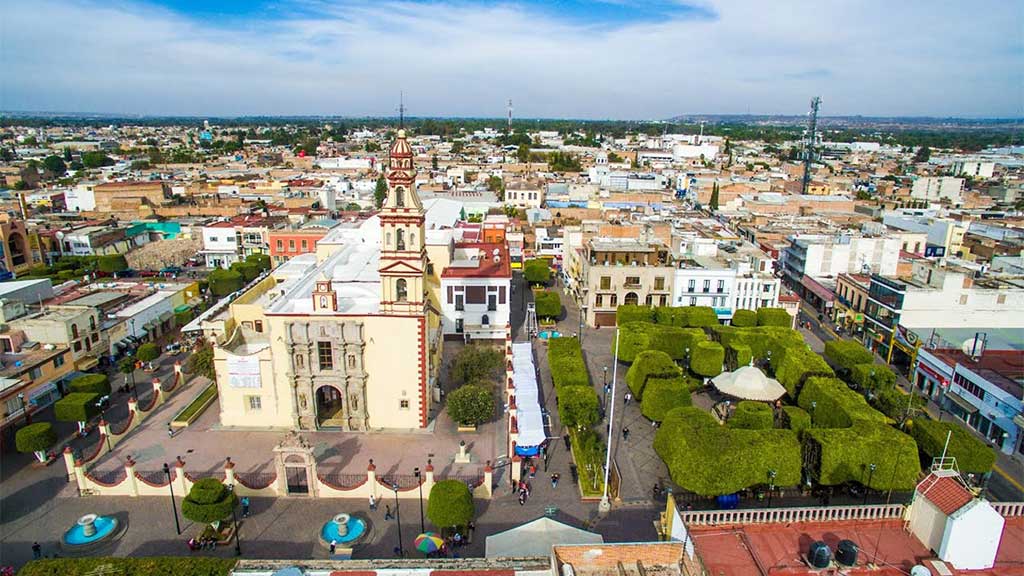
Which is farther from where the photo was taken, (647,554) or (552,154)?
(552,154)

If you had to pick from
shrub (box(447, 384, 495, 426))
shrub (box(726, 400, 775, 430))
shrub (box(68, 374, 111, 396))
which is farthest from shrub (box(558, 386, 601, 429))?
shrub (box(68, 374, 111, 396))

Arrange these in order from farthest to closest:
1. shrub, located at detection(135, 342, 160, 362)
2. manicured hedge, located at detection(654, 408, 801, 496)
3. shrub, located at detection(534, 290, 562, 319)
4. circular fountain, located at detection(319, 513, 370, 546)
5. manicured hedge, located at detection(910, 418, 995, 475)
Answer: shrub, located at detection(534, 290, 562, 319)
shrub, located at detection(135, 342, 160, 362)
manicured hedge, located at detection(910, 418, 995, 475)
manicured hedge, located at detection(654, 408, 801, 496)
circular fountain, located at detection(319, 513, 370, 546)

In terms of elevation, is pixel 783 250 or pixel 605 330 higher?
pixel 783 250

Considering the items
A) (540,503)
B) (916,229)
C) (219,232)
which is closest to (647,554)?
(540,503)

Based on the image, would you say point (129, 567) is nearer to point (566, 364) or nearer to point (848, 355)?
point (566, 364)

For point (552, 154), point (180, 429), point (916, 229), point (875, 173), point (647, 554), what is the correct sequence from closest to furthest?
point (647, 554), point (180, 429), point (916, 229), point (875, 173), point (552, 154)

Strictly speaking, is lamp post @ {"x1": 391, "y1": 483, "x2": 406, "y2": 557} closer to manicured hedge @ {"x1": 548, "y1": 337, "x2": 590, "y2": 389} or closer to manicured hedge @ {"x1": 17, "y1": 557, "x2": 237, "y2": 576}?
manicured hedge @ {"x1": 17, "y1": 557, "x2": 237, "y2": 576}

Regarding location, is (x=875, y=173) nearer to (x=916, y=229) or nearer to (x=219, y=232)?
(x=916, y=229)
